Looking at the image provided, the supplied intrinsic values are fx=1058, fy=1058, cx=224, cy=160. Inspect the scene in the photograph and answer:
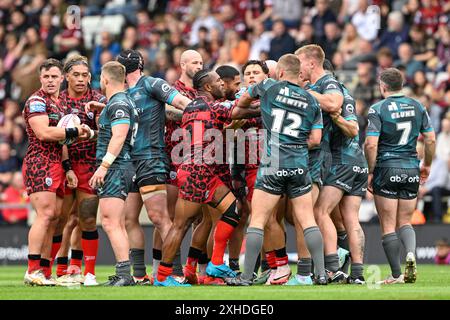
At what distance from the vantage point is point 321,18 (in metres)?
25.1

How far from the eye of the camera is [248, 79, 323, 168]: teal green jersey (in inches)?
512

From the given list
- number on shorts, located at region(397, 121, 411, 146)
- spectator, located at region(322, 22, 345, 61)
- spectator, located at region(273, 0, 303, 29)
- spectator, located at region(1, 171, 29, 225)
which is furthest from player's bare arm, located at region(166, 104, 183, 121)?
spectator, located at region(273, 0, 303, 29)

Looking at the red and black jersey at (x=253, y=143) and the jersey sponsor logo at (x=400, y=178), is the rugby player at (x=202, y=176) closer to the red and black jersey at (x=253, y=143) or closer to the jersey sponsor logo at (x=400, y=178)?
the red and black jersey at (x=253, y=143)

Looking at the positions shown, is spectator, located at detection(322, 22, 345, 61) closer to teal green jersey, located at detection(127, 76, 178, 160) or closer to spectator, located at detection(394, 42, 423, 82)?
spectator, located at detection(394, 42, 423, 82)

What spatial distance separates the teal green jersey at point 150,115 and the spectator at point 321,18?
37.8 feet

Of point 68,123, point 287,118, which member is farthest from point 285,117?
point 68,123

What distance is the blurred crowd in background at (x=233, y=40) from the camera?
23.2m

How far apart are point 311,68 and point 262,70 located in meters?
0.85

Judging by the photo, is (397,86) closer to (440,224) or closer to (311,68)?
(311,68)

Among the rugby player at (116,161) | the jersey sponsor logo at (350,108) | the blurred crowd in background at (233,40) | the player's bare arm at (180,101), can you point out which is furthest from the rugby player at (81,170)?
the blurred crowd in background at (233,40)

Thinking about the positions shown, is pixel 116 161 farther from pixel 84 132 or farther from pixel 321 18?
pixel 321 18

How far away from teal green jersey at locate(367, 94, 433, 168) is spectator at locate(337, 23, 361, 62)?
33.4 feet

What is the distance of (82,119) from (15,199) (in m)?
9.93
